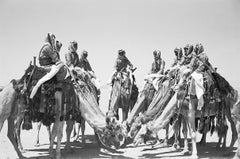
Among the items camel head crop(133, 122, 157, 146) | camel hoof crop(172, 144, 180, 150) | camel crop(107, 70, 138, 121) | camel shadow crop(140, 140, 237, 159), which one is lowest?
camel shadow crop(140, 140, 237, 159)

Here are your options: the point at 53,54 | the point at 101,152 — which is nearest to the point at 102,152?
the point at 101,152

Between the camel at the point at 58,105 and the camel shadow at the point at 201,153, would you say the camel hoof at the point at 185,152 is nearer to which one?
the camel shadow at the point at 201,153

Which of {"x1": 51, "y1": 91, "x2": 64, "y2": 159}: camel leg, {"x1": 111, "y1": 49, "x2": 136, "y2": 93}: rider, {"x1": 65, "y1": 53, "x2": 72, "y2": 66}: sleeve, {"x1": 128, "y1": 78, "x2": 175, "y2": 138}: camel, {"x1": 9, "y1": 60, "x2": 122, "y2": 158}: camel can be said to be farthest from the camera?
{"x1": 111, "y1": 49, "x2": 136, "y2": 93}: rider

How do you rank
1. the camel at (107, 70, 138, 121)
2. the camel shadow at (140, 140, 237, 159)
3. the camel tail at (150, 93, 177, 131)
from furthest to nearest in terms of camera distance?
the camel at (107, 70, 138, 121) < the camel shadow at (140, 140, 237, 159) < the camel tail at (150, 93, 177, 131)

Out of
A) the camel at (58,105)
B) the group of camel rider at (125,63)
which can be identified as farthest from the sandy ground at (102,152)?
the group of camel rider at (125,63)

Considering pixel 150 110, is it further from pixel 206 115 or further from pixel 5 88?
pixel 5 88

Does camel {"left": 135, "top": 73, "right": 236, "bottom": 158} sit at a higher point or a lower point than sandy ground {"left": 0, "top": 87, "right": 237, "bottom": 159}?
higher

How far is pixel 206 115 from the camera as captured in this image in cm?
950

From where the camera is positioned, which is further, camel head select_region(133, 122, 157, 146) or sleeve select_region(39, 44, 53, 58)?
camel head select_region(133, 122, 157, 146)

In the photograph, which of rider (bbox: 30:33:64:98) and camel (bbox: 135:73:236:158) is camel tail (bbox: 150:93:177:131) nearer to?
camel (bbox: 135:73:236:158)

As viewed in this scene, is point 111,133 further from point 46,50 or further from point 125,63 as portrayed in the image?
point 125,63

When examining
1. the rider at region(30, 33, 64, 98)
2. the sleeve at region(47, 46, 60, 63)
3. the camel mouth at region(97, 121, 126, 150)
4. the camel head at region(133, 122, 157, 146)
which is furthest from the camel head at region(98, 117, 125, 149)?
the sleeve at region(47, 46, 60, 63)

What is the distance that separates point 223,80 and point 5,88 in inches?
247

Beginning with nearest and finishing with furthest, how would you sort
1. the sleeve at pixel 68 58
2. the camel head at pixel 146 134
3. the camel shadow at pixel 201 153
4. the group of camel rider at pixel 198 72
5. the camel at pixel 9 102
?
1. the camel at pixel 9 102
2. the camel head at pixel 146 134
3. the group of camel rider at pixel 198 72
4. the camel shadow at pixel 201 153
5. the sleeve at pixel 68 58
